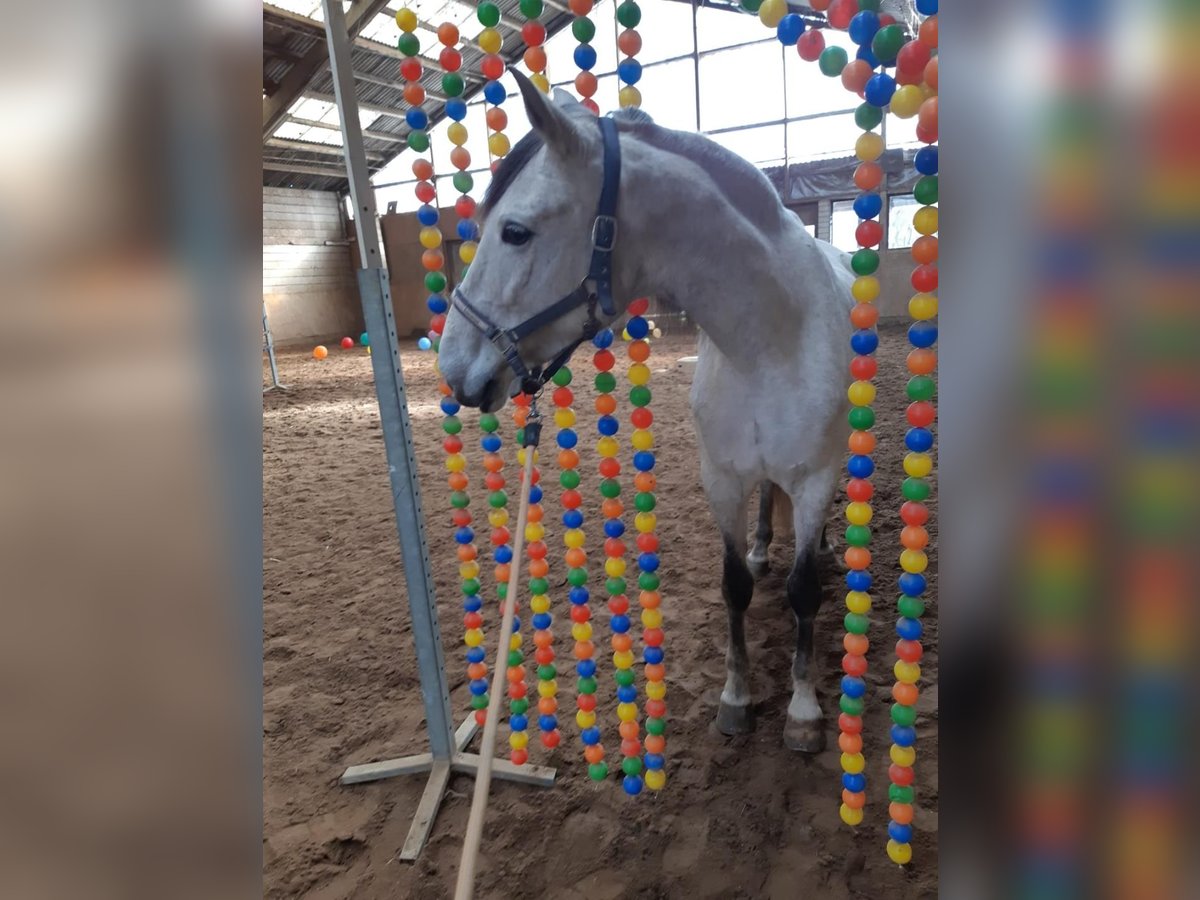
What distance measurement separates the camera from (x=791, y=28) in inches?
50.5

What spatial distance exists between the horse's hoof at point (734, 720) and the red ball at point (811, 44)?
179 centimetres

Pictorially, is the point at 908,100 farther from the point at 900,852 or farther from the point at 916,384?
the point at 900,852

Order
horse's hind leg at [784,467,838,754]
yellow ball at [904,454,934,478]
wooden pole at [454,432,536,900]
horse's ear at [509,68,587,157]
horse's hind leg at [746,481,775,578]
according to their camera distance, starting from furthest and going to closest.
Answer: horse's hind leg at [746,481,775,578] → horse's hind leg at [784,467,838,754] → yellow ball at [904,454,934,478] → horse's ear at [509,68,587,157] → wooden pole at [454,432,536,900]

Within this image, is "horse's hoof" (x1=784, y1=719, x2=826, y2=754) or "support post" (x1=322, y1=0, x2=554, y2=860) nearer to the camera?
"support post" (x1=322, y1=0, x2=554, y2=860)

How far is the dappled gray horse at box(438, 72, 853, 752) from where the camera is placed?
4.58 feet

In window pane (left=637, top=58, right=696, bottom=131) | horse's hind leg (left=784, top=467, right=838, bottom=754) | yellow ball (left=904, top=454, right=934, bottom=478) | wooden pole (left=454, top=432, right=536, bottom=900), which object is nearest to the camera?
wooden pole (left=454, top=432, right=536, bottom=900)

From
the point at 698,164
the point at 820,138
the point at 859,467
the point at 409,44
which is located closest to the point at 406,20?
the point at 409,44

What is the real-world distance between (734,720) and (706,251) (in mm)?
1440

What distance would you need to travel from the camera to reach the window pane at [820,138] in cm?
1105

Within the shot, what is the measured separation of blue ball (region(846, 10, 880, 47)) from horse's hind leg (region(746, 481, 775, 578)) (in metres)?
2.05

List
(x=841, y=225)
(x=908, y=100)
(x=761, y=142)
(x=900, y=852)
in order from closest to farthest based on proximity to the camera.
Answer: (x=908, y=100) → (x=900, y=852) → (x=841, y=225) → (x=761, y=142)

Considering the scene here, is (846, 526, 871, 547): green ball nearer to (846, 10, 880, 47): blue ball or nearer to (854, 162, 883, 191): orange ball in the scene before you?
(854, 162, 883, 191): orange ball

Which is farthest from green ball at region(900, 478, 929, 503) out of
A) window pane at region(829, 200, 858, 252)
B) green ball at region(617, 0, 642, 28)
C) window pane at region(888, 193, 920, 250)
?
window pane at region(829, 200, 858, 252)

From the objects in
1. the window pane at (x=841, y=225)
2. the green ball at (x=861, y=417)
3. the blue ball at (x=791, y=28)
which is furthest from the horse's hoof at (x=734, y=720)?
the window pane at (x=841, y=225)
